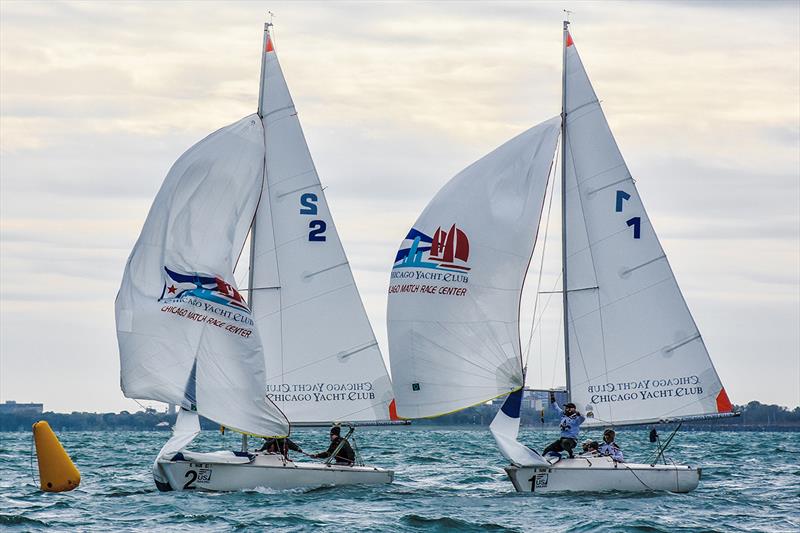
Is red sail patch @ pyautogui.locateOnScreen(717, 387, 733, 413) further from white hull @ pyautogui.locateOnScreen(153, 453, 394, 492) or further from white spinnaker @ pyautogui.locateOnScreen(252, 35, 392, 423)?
white hull @ pyautogui.locateOnScreen(153, 453, 394, 492)

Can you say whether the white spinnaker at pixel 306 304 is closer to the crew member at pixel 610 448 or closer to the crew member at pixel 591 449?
the crew member at pixel 591 449

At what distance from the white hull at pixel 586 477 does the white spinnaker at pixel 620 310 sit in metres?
1.01

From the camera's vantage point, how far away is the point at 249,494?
28.4 meters

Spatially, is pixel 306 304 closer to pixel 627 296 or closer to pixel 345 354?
pixel 345 354

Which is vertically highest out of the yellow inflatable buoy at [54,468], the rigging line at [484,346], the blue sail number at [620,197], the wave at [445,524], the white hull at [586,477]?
the blue sail number at [620,197]

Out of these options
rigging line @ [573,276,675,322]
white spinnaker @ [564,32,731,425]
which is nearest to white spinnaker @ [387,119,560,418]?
white spinnaker @ [564,32,731,425]

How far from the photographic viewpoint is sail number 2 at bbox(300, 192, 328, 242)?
30.5 meters

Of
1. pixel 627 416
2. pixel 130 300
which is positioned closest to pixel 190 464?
pixel 130 300

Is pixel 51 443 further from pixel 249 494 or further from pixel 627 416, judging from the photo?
pixel 627 416

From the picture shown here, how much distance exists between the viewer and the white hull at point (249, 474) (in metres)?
28.5

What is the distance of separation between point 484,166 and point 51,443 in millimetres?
10465

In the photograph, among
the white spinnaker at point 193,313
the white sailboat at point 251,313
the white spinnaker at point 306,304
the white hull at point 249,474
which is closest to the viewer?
the white spinnaker at point 193,313

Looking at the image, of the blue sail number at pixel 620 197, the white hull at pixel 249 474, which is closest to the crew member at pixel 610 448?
the blue sail number at pixel 620 197

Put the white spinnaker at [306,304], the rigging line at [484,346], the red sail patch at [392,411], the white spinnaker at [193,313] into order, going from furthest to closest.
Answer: the white spinnaker at [306,304], the red sail patch at [392,411], the rigging line at [484,346], the white spinnaker at [193,313]
